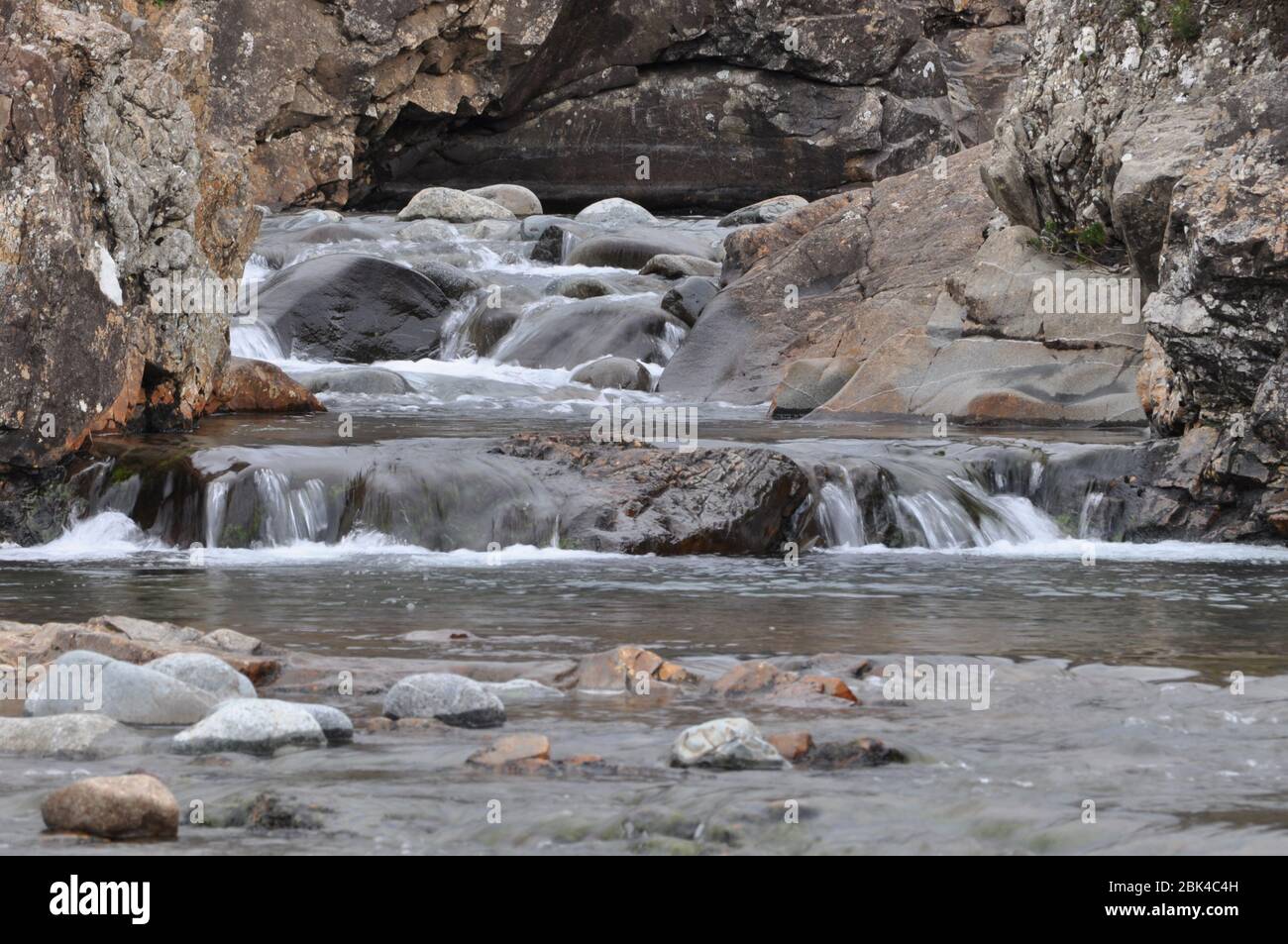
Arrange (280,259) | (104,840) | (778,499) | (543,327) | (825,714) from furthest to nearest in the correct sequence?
(280,259)
(543,327)
(778,499)
(825,714)
(104,840)

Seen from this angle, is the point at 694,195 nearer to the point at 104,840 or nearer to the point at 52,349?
the point at 52,349

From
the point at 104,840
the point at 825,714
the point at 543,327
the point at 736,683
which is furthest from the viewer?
the point at 543,327

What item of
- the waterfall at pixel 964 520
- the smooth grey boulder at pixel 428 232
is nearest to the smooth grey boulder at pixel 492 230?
the smooth grey boulder at pixel 428 232

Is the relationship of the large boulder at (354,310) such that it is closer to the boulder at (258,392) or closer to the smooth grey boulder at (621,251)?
the smooth grey boulder at (621,251)

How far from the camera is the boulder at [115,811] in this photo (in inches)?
179

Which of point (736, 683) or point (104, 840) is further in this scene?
point (736, 683)

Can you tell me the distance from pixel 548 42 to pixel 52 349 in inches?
898

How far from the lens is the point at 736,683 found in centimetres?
665

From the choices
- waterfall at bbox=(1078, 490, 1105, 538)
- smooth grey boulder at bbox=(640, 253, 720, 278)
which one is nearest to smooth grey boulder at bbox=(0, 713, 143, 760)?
waterfall at bbox=(1078, 490, 1105, 538)

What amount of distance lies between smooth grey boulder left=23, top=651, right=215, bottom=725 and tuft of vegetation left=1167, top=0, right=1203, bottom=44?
11.0 m

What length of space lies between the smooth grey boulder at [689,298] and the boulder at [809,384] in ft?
9.55

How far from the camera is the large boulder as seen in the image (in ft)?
64.8
